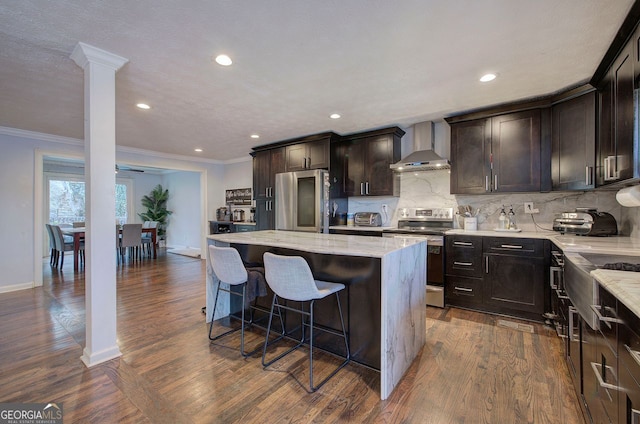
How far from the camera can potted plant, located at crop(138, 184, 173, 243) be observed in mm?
8383

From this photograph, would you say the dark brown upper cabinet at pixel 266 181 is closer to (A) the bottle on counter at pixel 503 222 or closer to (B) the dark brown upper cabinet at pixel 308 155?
(B) the dark brown upper cabinet at pixel 308 155

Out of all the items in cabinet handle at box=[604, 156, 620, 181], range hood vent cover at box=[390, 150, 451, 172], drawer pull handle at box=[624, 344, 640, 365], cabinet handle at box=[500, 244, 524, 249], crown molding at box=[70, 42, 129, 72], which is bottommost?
drawer pull handle at box=[624, 344, 640, 365]

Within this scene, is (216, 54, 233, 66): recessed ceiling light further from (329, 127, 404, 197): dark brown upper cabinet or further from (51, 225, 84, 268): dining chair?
(51, 225, 84, 268): dining chair

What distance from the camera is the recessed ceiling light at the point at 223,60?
2145mm

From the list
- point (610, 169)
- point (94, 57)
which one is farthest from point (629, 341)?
point (94, 57)

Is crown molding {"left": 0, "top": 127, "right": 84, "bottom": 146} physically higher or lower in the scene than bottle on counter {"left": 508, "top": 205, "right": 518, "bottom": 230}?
higher

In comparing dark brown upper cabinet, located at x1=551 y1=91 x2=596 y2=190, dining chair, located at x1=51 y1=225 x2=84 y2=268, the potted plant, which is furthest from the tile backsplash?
the potted plant

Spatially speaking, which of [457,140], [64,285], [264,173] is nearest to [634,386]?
[457,140]

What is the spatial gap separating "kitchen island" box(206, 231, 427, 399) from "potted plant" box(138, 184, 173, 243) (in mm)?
7296

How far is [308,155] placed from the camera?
14.8 ft

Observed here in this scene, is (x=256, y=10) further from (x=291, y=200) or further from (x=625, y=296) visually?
(x=291, y=200)

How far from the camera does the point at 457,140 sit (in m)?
3.52

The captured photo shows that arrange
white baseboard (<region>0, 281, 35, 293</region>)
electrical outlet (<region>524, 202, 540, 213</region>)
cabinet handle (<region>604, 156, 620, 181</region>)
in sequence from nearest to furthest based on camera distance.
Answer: cabinet handle (<region>604, 156, 620, 181</region>)
electrical outlet (<region>524, 202, 540, 213</region>)
white baseboard (<region>0, 281, 35, 293</region>)

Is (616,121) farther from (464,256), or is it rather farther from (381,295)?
(381,295)
